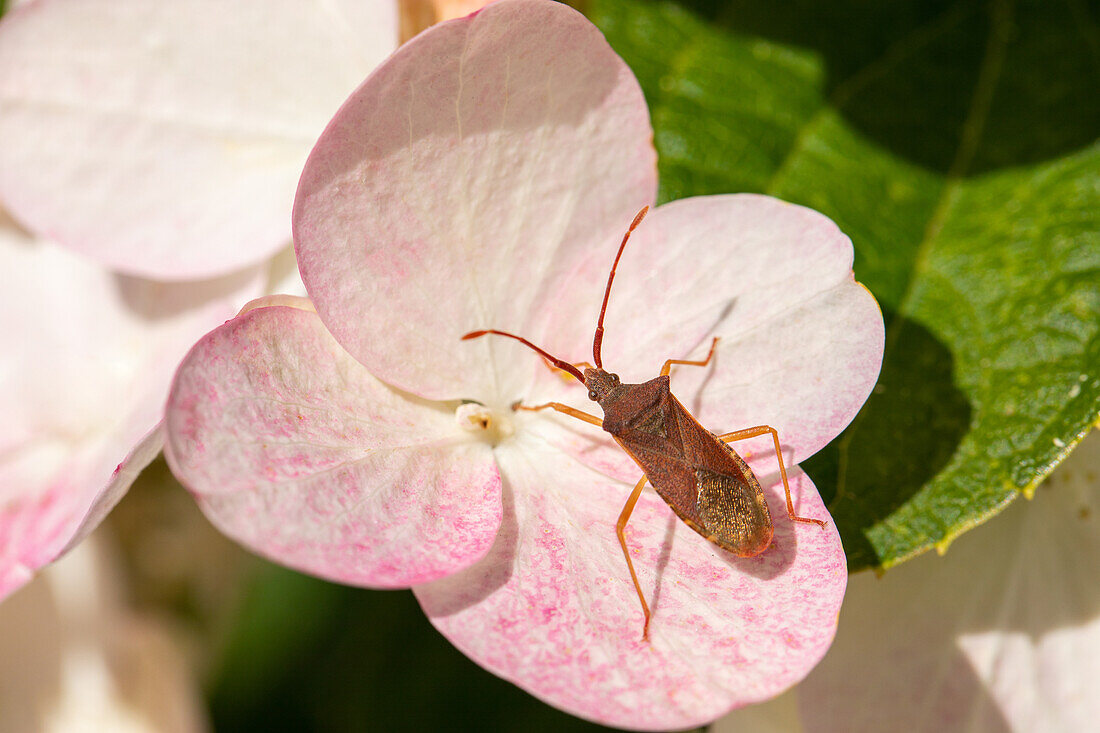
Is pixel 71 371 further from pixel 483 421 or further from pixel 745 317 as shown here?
pixel 745 317

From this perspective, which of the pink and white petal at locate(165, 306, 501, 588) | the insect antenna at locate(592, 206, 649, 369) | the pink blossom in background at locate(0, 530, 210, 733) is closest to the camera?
the pink and white petal at locate(165, 306, 501, 588)

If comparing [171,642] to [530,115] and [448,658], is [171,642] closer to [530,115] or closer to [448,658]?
[448,658]

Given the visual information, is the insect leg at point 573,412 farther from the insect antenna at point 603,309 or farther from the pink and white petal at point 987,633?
the pink and white petal at point 987,633

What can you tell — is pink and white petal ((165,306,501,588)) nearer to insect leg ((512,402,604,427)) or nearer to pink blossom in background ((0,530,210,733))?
insect leg ((512,402,604,427))

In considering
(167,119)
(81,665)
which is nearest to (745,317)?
(167,119)

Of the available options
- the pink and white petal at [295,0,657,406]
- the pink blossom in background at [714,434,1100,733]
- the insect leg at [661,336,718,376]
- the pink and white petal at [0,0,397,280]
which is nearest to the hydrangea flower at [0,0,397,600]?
the pink and white petal at [0,0,397,280]

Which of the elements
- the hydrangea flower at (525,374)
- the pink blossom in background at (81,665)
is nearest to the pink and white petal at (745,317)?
the hydrangea flower at (525,374)
